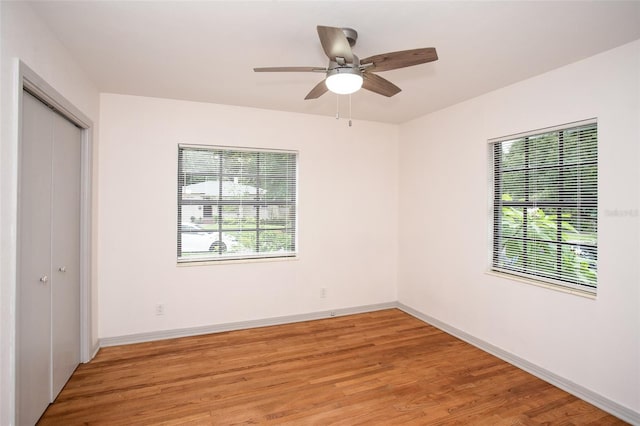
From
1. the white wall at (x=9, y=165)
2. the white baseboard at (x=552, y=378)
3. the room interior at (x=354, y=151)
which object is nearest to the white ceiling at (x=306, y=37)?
the room interior at (x=354, y=151)

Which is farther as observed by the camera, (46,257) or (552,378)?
(552,378)

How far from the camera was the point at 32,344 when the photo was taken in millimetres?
2141

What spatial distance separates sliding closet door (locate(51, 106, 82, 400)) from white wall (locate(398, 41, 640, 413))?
3.82m

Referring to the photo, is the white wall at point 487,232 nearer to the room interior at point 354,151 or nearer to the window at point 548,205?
the room interior at point 354,151

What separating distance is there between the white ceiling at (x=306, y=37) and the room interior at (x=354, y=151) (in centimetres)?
2

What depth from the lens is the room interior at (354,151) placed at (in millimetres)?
2092

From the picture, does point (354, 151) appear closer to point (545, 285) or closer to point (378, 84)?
point (378, 84)

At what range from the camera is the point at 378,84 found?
241 centimetres

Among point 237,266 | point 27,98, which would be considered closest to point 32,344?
point 27,98

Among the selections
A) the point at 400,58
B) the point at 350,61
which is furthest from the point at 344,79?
the point at 400,58

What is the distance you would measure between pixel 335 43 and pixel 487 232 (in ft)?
8.60

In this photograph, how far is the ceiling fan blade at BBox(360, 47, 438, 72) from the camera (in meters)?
1.91

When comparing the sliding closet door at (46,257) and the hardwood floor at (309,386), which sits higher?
the sliding closet door at (46,257)

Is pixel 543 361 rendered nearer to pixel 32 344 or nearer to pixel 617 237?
pixel 617 237
